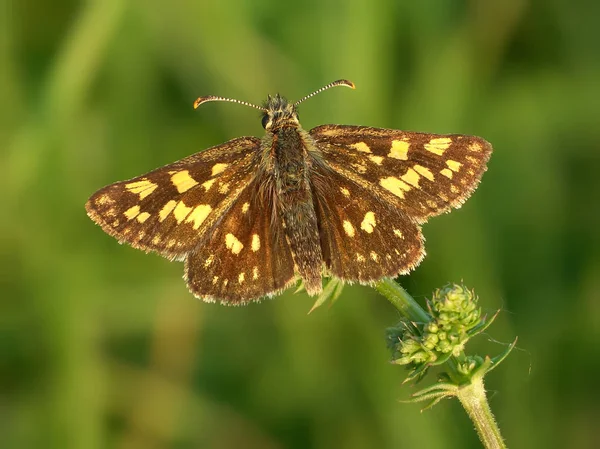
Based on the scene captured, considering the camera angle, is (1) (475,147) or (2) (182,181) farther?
(2) (182,181)

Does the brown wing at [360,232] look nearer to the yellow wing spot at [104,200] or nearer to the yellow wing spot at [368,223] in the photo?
the yellow wing spot at [368,223]

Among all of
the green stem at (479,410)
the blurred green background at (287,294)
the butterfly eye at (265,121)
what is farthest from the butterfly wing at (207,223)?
the blurred green background at (287,294)

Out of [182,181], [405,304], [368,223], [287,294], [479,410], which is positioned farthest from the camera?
[287,294]

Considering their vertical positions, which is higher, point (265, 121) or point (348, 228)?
point (265, 121)

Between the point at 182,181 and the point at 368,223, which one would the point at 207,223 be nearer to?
the point at 182,181

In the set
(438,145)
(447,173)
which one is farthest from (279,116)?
(447,173)

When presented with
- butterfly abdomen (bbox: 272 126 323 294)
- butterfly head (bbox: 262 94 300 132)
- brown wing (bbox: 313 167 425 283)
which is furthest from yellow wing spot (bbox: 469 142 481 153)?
butterfly head (bbox: 262 94 300 132)

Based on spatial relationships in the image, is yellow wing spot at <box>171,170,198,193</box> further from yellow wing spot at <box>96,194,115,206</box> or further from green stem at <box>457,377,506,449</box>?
green stem at <box>457,377,506,449</box>
